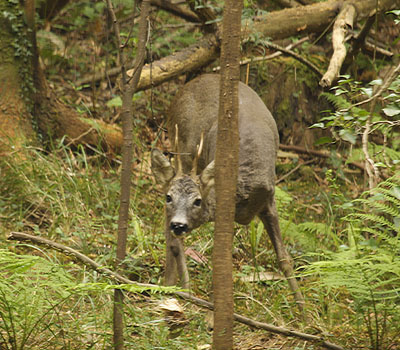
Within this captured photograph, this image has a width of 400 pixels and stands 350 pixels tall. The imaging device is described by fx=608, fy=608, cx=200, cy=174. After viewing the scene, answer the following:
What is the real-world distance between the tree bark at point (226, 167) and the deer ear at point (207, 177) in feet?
6.40

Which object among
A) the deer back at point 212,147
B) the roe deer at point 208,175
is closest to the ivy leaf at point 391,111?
the roe deer at point 208,175

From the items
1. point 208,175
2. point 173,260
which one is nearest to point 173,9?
point 208,175

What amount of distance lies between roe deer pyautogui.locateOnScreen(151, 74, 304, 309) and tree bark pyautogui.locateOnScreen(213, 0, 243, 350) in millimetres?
1472

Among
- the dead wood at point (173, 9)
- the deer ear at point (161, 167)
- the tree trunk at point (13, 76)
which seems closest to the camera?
the deer ear at point (161, 167)

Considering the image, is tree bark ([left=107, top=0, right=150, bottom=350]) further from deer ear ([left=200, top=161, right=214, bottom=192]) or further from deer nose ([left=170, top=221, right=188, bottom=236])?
deer ear ([left=200, top=161, right=214, bottom=192])

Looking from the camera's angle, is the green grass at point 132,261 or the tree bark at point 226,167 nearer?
the tree bark at point 226,167

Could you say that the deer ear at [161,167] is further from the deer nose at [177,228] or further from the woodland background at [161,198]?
the woodland background at [161,198]

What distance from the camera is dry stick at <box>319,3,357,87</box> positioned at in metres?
5.20

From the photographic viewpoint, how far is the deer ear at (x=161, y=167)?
5.11m

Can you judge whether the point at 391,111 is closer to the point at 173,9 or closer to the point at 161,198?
the point at 161,198

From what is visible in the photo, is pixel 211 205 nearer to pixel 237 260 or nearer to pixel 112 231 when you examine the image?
pixel 237 260

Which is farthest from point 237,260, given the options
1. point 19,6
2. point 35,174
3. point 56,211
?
point 19,6

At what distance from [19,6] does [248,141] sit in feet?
11.4

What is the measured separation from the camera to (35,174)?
6449mm
